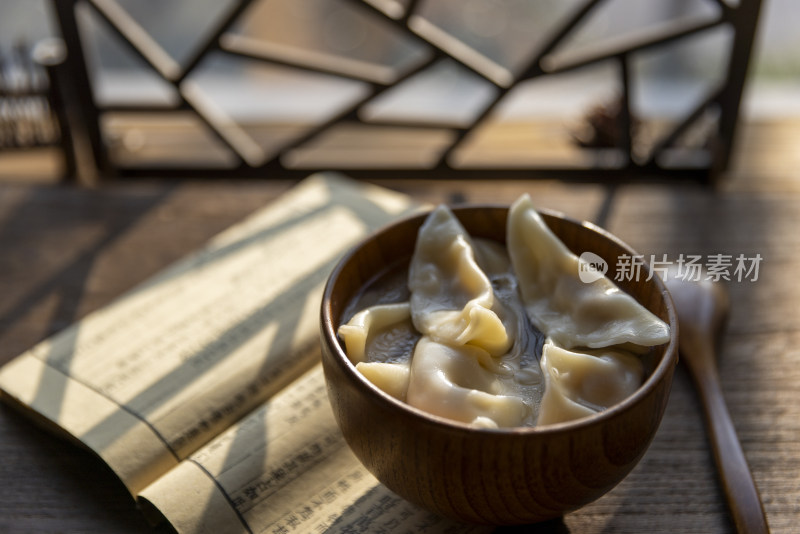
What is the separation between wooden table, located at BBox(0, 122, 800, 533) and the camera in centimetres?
56

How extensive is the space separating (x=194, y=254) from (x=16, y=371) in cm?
21

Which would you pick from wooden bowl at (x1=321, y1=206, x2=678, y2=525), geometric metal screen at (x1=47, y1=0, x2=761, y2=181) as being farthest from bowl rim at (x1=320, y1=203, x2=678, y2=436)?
geometric metal screen at (x1=47, y1=0, x2=761, y2=181)

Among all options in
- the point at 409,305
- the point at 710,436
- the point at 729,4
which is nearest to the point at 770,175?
the point at 729,4

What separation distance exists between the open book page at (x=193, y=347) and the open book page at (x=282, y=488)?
0.03m

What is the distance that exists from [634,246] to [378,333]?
41cm

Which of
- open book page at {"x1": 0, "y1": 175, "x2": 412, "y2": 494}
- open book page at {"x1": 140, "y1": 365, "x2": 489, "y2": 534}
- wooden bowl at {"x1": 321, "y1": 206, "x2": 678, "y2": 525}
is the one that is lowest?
open book page at {"x1": 140, "y1": 365, "x2": 489, "y2": 534}

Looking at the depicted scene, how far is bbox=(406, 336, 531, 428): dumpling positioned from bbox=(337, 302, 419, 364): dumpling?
0.8 inches

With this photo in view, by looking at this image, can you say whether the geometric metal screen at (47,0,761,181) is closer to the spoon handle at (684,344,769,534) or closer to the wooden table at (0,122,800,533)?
the wooden table at (0,122,800,533)

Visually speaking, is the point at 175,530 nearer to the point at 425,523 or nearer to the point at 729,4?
the point at 425,523

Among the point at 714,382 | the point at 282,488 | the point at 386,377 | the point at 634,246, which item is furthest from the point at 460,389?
the point at 634,246

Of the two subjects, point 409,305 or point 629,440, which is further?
point 409,305

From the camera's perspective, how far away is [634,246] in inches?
32.5

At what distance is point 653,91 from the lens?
142cm

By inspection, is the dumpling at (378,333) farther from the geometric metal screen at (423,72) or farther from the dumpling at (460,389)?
the geometric metal screen at (423,72)
